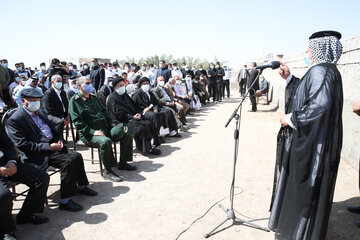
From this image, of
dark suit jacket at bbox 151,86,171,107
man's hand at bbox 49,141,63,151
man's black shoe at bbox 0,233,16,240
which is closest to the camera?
man's black shoe at bbox 0,233,16,240

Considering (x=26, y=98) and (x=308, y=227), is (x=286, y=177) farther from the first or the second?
(x=26, y=98)

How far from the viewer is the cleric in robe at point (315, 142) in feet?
7.67

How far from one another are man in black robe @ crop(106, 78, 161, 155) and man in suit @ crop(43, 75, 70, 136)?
42.1 inches

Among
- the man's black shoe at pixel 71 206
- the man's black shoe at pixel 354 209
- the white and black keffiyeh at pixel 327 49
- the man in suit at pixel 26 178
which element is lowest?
the man's black shoe at pixel 354 209

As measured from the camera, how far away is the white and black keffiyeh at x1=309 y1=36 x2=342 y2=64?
8.11ft

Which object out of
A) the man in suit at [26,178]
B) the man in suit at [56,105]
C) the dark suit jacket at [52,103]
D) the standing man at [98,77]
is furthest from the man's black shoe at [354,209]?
the standing man at [98,77]

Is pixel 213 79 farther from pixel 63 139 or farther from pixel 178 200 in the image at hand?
pixel 178 200

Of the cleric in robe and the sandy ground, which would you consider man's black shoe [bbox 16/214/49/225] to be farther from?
the cleric in robe

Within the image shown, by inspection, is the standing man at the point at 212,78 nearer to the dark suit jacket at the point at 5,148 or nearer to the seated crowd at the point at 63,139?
the seated crowd at the point at 63,139

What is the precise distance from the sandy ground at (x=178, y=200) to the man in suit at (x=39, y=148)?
1.03ft

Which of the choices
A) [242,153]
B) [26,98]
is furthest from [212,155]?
[26,98]

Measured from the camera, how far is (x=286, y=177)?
8.89 ft

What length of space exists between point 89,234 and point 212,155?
10.8 ft

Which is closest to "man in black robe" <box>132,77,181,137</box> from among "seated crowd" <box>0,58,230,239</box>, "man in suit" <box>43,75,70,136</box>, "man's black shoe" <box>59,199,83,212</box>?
"seated crowd" <box>0,58,230,239</box>
